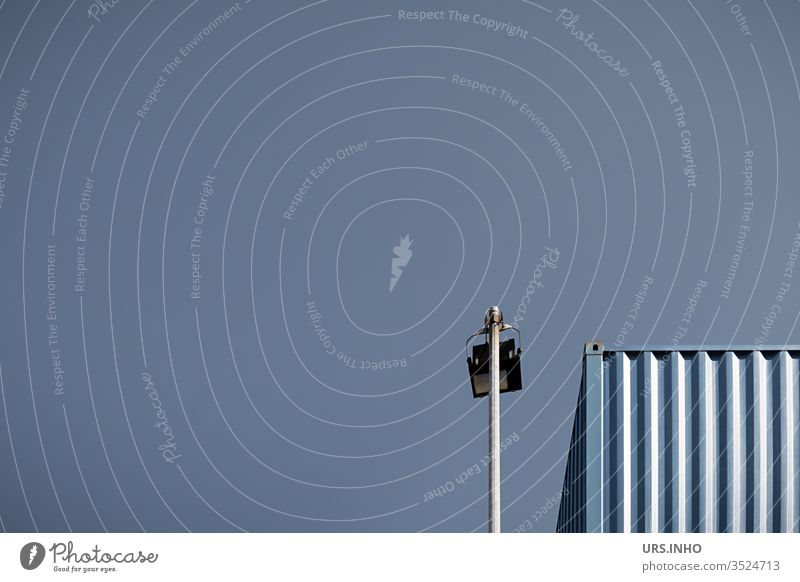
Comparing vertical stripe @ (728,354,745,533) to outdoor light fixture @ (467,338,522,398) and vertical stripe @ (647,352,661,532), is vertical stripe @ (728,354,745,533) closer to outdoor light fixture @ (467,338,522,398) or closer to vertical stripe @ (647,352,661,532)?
vertical stripe @ (647,352,661,532)

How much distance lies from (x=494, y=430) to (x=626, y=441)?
6185 millimetres

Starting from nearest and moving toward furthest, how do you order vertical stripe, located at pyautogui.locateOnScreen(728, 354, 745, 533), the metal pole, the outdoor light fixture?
vertical stripe, located at pyautogui.locateOnScreen(728, 354, 745, 533) < the metal pole < the outdoor light fixture

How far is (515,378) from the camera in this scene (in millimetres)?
21078

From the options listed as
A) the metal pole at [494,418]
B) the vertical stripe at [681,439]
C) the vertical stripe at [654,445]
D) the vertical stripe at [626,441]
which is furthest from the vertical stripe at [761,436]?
the metal pole at [494,418]

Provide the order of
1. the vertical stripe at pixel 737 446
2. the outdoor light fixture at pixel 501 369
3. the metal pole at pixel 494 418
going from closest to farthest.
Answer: the vertical stripe at pixel 737 446
the metal pole at pixel 494 418
the outdoor light fixture at pixel 501 369

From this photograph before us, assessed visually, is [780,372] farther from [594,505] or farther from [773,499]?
[594,505]

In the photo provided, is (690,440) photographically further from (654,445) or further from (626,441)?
(626,441)

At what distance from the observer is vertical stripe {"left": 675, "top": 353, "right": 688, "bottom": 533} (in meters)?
14.6

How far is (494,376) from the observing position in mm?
20672

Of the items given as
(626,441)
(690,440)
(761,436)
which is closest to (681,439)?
(690,440)

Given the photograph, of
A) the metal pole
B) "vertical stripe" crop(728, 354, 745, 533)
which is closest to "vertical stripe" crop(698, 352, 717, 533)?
"vertical stripe" crop(728, 354, 745, 533)

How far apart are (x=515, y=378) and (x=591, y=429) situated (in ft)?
20.0

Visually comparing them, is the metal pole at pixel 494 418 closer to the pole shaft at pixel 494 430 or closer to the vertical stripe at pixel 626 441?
the pole shaft at pixel 494 430

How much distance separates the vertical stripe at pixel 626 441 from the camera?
47.9ft
